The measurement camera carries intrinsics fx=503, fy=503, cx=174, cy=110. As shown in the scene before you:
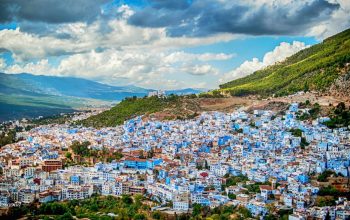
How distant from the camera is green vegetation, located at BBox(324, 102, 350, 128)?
27000 mm

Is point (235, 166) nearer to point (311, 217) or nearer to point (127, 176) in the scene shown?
point (127, 176)

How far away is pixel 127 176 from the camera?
69.9 feet

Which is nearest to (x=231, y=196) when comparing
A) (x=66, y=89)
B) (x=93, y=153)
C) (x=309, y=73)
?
(x=93, y=153)

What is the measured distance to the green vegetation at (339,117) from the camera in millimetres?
27000

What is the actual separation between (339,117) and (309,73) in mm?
9455

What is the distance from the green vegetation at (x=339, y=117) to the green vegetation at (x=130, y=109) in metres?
13.1

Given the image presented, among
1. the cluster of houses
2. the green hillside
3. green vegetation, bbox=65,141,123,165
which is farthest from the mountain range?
green vegetation, bbox=65,141,123,165

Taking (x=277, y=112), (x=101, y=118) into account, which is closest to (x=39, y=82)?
(x=101, y=118)

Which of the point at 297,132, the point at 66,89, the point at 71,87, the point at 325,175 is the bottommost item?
the point at 325,175

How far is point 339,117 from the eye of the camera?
1102 inches

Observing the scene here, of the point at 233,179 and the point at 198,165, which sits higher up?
the point at 198,165

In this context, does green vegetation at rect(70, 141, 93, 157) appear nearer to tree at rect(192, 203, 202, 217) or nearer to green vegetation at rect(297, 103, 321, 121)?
tree at rect(192, 203, 202, 217)

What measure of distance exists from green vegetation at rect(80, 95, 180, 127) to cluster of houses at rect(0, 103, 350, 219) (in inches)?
163

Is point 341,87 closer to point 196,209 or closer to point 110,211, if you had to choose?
point 196,209
